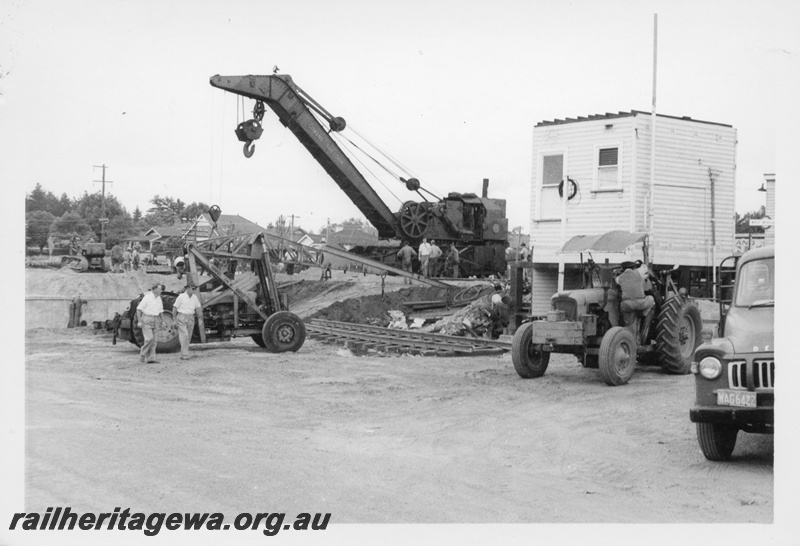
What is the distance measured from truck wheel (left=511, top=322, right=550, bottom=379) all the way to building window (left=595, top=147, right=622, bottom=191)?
6.68m

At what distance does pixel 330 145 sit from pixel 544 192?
6104 millimetres

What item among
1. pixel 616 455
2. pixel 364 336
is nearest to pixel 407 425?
pixel 616 455

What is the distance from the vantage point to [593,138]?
63.3 ft

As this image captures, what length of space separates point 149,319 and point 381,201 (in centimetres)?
1185

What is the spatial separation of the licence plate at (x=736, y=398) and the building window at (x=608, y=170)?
11.7m

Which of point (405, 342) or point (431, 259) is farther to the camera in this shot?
point (431, 259)

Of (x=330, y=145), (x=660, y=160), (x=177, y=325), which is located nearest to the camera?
(x=177, y=325)

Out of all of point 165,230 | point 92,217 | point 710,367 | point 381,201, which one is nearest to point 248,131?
point 381,201

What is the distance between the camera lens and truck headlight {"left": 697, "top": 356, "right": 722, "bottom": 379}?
7.90 meters

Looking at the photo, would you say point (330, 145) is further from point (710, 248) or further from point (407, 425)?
point (407, 425)

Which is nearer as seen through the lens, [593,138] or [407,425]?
[407,425]

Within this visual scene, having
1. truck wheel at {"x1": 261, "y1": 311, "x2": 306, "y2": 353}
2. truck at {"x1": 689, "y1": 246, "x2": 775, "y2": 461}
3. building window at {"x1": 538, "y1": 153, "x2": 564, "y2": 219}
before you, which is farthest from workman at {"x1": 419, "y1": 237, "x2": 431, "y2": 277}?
truck at {"x1": 689, "y1": 246, "x2": 775, "y2": 461}

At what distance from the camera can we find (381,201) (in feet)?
85.0

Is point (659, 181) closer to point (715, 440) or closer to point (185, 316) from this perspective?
point (185, 316)
